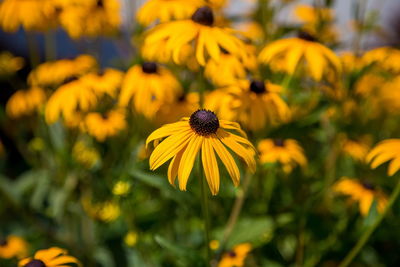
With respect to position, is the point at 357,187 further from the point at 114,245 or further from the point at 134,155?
the point at 114,245

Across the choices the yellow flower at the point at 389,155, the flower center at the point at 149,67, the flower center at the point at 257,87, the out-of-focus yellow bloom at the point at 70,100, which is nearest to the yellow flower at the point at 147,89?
the flower center at the point at 149,67

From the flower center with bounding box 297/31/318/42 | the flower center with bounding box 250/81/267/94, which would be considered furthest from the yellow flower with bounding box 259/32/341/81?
the flower center with bounding box 250/81/267/94

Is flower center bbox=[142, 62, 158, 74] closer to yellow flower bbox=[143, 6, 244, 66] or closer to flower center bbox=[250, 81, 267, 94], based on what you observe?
yellow flower bbox=[143, 6, 244, 66]

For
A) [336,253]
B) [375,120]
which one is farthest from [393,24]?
[336,253]

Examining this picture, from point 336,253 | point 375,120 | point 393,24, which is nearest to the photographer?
point 336,253

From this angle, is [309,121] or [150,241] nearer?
[309,121]

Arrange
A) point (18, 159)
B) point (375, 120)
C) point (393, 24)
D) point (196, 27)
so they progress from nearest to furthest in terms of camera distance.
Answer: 1. point (196, 27)
2. point (375, 120)
3. point (18, 159)
4. point (393, 24)

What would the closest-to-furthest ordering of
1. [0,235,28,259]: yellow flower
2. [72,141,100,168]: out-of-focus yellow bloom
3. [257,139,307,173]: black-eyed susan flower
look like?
[0,235,28,259]: yellow flower
[257,139,307,173]: black-eyed susan flower
[72,141,100,168]: out-of-focus yellow bloom
